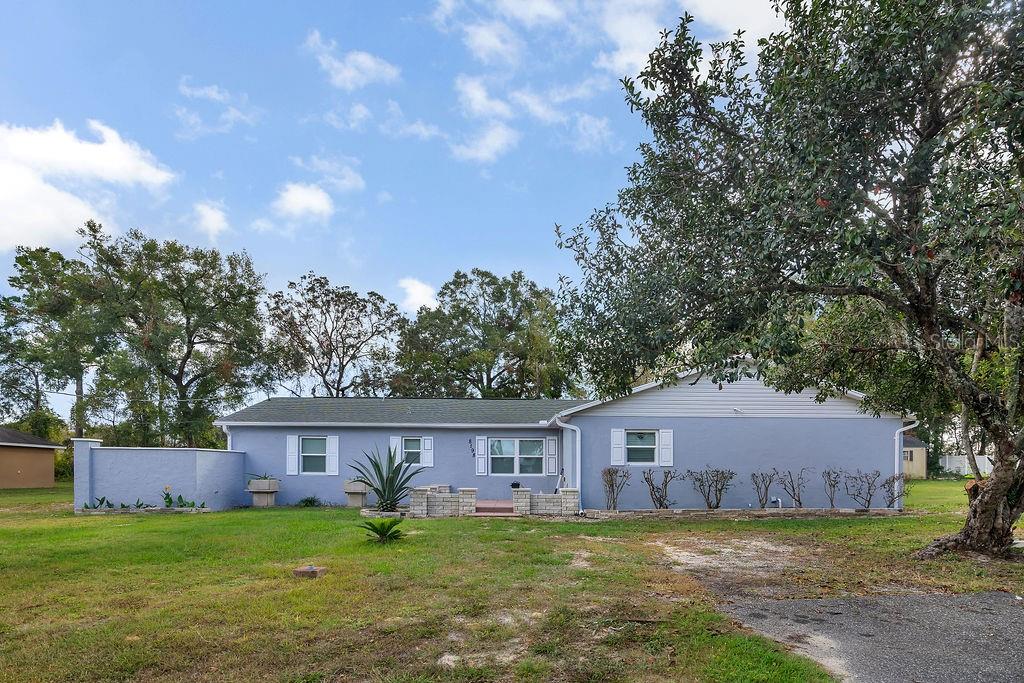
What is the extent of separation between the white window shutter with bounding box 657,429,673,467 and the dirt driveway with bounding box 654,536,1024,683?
6972 mm

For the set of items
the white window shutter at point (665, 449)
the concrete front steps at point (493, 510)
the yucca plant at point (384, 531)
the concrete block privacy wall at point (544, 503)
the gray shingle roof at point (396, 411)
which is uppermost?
the gray shingle roof at point (396, 411)

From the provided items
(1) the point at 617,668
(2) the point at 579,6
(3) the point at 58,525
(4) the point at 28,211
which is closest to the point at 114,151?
(4) the point at 28,211

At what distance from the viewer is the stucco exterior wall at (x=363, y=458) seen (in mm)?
17016

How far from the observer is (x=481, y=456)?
1714 centimetres

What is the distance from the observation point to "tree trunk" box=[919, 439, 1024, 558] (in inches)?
339

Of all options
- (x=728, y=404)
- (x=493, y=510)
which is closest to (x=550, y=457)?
(x=493, y=510)

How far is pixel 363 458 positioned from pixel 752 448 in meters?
9.93

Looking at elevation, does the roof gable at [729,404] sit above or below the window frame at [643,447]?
above

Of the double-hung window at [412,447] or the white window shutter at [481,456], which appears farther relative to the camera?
the double-hung window at [412,447]

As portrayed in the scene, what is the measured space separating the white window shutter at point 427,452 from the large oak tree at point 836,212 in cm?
825

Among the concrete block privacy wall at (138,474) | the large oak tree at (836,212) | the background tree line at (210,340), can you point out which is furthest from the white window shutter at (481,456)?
the background tree line at (210,340)

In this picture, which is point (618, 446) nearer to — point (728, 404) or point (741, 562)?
point (728, 404)

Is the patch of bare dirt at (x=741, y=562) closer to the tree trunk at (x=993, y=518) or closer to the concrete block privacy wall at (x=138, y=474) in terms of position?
the tree trunk at (x=993, y=518)

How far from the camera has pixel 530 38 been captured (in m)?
12.6
